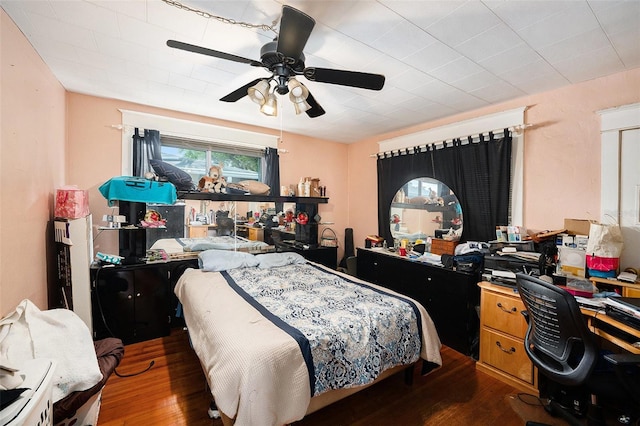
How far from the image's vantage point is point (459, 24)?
1.62m

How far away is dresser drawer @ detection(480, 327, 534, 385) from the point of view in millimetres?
2100

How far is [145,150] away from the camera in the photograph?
3.11 meters

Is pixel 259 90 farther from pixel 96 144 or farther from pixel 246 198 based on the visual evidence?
pixel 96 144

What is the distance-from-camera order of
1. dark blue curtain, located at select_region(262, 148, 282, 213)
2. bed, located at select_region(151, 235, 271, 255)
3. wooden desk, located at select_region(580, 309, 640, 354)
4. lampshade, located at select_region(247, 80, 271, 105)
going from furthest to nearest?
dark blue curtain, located at select_region(262, 148, 282, 213), bed, located at select_region(151, 235, 271, 255), lampshade, located at select_region(247, 80, 271, 105), wooden desk, located at select_region(580, 309, 640, 354)

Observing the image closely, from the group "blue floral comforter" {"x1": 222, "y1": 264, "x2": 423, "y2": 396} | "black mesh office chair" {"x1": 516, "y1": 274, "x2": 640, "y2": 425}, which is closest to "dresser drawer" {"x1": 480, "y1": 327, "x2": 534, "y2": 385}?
"black mesh office chair" {"x1": 516, "y1": 274, "x2": 640, "y2": 425}

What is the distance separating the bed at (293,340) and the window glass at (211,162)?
1.66m

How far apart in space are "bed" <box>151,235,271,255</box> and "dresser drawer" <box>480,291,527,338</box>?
265 centimetres

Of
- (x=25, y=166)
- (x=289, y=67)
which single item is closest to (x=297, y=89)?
(x=289, y=67)

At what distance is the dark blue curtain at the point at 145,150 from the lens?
307cm

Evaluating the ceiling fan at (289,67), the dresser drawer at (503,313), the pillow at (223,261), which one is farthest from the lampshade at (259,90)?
the dresser drawer at (503,313)

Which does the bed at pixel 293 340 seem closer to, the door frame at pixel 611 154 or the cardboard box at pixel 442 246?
the cardboard box at pixel 442 246

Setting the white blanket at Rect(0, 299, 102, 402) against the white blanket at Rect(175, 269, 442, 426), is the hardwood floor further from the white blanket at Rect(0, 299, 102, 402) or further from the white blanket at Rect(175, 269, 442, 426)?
the white blanket at Rect(0, 299, 102, 402)

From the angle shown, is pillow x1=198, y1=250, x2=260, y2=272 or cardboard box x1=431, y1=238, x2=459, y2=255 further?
cardboard box x1=431, y1=238, x2=459, y2=255

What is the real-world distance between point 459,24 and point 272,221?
3.03 meters
